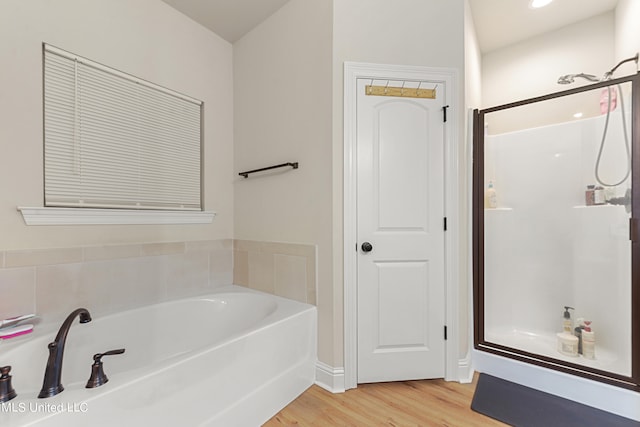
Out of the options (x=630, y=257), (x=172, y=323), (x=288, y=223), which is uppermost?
(x=288, y=223)

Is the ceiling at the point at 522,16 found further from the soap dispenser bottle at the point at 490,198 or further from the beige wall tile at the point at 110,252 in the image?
the beige wall tile at the point at 110,252

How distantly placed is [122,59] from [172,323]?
A: 1.78 metres

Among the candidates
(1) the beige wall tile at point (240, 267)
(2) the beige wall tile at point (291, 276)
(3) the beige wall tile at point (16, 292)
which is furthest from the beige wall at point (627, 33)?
(3) the beige wall tile at point (16, 292)

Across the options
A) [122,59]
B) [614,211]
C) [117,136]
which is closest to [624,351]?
[614,211]

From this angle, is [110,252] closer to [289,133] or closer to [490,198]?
[289,133]

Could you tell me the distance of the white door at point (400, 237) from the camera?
1822mm

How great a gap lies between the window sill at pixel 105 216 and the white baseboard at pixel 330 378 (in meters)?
1.45

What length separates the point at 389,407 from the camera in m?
1.59

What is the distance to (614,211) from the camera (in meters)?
1.75

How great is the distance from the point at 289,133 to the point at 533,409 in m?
2.27

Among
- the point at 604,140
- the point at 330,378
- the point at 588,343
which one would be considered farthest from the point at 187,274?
the point at 604,140

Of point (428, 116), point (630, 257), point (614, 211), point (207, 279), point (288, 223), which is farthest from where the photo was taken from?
point (207, 279)

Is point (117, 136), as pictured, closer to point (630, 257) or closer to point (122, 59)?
point (122, 59)

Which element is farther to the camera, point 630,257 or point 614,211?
point 614,211
